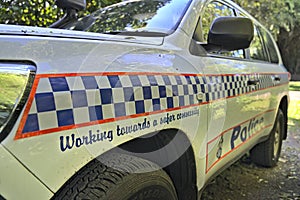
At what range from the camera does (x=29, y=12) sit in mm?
4301

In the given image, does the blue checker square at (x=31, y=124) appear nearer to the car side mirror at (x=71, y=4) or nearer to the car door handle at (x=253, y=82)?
the car side mirror at (x=71, y=4)

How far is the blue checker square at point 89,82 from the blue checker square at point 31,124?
22 cm

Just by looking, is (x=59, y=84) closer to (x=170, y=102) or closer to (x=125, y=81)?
(x=125, y=81)

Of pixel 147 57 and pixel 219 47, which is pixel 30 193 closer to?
pixel 147 57

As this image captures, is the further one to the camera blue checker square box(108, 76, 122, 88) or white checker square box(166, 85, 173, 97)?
white checker square box(166, 85, 173, 97)

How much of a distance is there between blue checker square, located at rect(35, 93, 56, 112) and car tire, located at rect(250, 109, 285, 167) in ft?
11.1

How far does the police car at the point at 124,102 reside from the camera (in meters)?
1.08

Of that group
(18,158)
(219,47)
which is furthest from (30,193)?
(219,47)

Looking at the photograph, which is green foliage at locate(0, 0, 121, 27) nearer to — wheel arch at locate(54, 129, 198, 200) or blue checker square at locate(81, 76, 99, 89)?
wheel arch at locate(54, 129, 198, 200)

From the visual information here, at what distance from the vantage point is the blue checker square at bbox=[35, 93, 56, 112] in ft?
3.55

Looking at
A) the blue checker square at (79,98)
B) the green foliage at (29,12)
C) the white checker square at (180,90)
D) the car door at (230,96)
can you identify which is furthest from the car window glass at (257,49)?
the blue checker square at (79,98)

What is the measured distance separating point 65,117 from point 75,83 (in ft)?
0.41

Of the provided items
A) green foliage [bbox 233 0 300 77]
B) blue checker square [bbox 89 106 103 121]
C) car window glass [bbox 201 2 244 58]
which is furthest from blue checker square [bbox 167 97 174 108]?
green foliage [bbox 233 0 300 77]

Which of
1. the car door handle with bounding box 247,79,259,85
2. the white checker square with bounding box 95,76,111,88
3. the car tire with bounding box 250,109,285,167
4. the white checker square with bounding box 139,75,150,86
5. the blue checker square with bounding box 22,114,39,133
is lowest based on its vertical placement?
the car tire with bounding box 250,109,285,167
